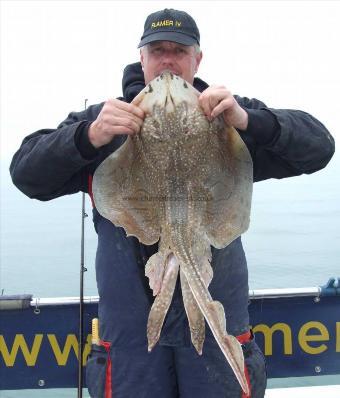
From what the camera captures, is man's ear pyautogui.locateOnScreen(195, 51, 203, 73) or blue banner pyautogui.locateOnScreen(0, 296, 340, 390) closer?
man's ear pyautogui.locateOnScreen(195, 51, 203, 73)

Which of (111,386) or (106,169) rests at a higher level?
(106,169)

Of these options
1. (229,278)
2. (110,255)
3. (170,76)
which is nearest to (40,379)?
(110,255)

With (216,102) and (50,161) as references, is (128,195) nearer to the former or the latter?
(50,161)

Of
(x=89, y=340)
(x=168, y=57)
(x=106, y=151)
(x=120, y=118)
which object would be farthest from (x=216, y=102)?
(x=89, y=340)

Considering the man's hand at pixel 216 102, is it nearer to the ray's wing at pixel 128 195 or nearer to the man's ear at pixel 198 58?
the ray's wing at pixel 128 195

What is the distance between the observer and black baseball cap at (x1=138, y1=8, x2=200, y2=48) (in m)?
2.42

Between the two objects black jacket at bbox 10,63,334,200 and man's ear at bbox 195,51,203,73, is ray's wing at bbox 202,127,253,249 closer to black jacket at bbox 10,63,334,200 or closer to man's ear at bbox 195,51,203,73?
black jacket at bbox 10,63,334,200

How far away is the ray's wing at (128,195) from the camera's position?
211cm

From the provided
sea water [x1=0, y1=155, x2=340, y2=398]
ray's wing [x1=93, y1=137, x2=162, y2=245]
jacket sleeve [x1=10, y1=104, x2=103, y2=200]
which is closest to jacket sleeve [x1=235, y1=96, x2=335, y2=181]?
ray's wing [x1=93, y1=137, x2=162, y2=245]

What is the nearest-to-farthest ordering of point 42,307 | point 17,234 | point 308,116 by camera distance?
point 308,116 < point 42,307 < point 17,234

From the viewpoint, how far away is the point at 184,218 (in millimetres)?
2090

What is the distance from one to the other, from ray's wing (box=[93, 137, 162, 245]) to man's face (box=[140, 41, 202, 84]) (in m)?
0.57

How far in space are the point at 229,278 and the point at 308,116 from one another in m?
0.94

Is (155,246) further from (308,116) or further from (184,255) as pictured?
(308,116)
